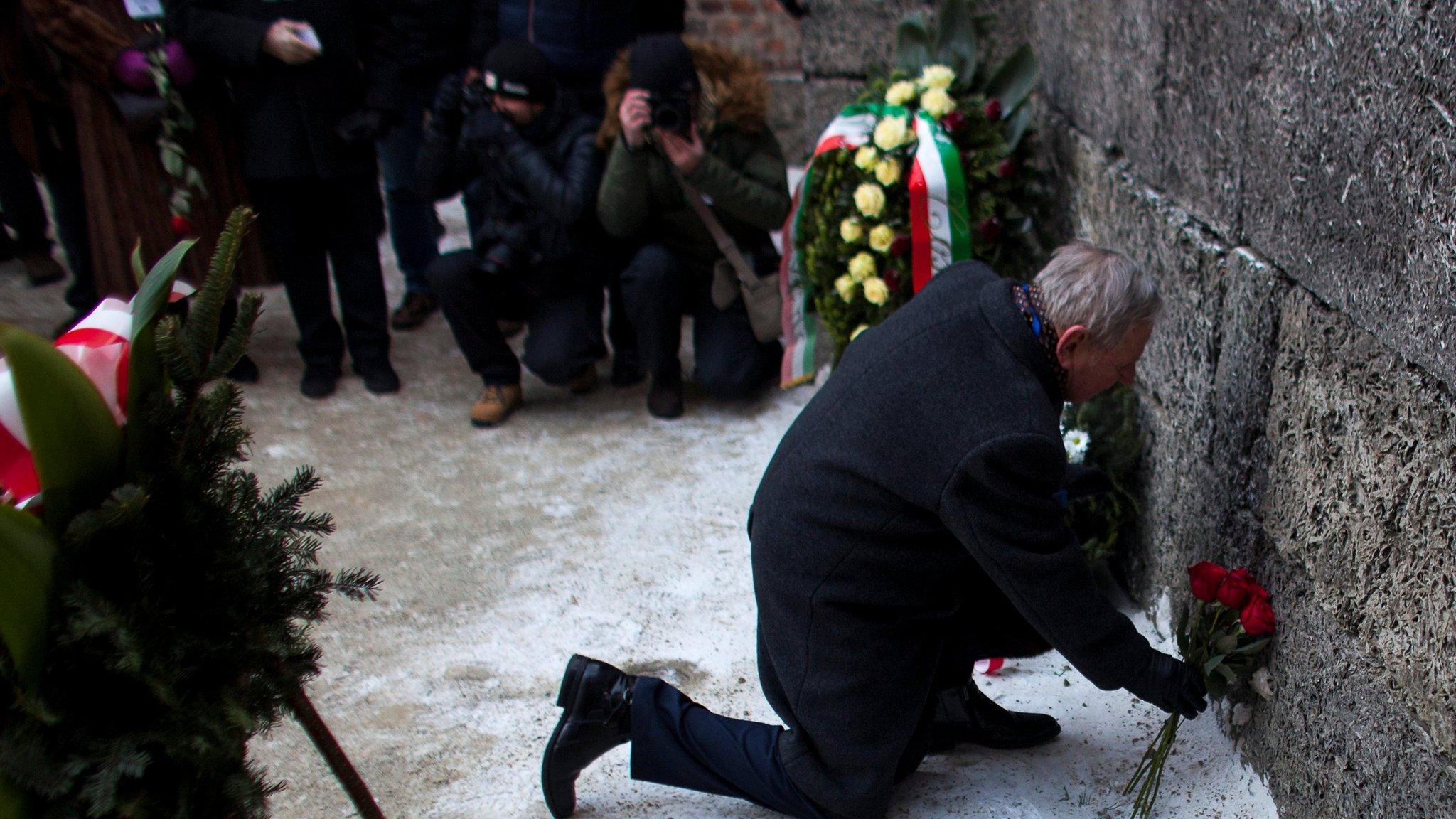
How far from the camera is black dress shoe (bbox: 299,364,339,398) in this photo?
4277mm

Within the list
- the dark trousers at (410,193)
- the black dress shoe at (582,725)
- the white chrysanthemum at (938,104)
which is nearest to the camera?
the black dress shoe at (582,725)

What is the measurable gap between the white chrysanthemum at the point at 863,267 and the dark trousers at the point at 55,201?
10.1ft

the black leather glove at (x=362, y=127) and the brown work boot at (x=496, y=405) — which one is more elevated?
the black leather glove at (x=362, y=127)

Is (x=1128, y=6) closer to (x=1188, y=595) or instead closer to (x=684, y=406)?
(x=1188, y=595)

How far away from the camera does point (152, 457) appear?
1.37 meters

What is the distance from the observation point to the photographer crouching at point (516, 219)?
152 inches

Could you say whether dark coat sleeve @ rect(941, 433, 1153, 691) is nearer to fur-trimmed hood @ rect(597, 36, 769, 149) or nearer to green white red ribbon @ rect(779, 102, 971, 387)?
green white red ribbon @ rect(779, 102, 971, 387)

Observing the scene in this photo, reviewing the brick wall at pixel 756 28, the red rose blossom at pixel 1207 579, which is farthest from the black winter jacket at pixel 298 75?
the brick wall at pixel 756 28

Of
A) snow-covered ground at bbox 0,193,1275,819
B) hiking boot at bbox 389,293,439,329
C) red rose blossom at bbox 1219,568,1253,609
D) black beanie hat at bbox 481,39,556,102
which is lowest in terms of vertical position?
snow-covered ground at bbox 0,193,1275,819

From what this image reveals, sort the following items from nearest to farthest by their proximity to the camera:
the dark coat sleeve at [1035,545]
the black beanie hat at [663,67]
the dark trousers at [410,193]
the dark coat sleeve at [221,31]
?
1. the dark coat sleeve at [1035,545]
2. the black beanie hat at [663,67]
3. the dark coat sleeve at [221,31]
4. the dark trousers at [410,193]

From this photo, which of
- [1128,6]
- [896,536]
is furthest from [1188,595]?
[1128,6]

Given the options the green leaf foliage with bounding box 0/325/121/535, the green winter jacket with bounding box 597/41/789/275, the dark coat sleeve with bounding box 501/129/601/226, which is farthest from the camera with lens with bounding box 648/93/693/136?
the green leaf foliage with bounding box 0/325/121/535

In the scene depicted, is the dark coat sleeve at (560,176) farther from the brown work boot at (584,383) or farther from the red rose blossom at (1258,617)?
the red rose blossom at (1258,617)

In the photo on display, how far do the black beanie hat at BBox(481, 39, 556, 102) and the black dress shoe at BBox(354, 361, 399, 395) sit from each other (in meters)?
1.17
